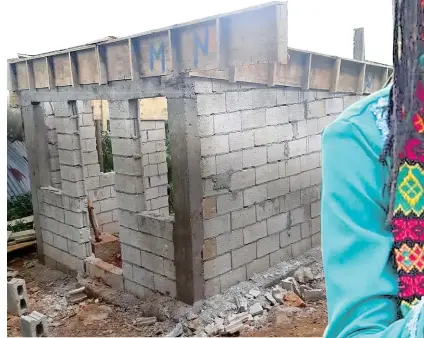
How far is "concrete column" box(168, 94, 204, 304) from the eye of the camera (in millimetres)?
4473

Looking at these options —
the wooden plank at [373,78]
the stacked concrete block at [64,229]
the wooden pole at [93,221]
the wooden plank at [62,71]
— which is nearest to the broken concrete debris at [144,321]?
the stacked concrete block at [64,229]

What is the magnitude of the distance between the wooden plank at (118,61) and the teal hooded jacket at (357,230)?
4.36 m

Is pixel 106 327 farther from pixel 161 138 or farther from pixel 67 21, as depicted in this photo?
pixel 67 21

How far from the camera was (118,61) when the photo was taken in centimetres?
503

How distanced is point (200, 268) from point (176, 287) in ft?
1.33

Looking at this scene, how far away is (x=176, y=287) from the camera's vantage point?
4895 mm

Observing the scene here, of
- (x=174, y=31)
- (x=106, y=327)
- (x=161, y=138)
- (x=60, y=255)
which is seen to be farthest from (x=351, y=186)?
(x=60, y=255)

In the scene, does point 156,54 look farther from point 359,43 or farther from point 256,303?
point 359,43

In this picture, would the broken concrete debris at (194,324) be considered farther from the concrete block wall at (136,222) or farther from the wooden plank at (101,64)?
the wooden plank at (101,64)

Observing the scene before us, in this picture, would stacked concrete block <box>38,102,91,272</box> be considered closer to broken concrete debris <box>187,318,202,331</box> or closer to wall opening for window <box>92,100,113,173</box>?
wall opening for window <box>92,100,113,173</box>

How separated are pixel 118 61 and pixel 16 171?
5538 millimetres

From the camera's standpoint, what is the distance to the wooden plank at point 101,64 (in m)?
5.15

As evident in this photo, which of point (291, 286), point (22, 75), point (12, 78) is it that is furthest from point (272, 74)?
point (12, 78)

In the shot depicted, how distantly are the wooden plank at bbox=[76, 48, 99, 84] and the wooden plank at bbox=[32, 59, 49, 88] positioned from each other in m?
0.82
